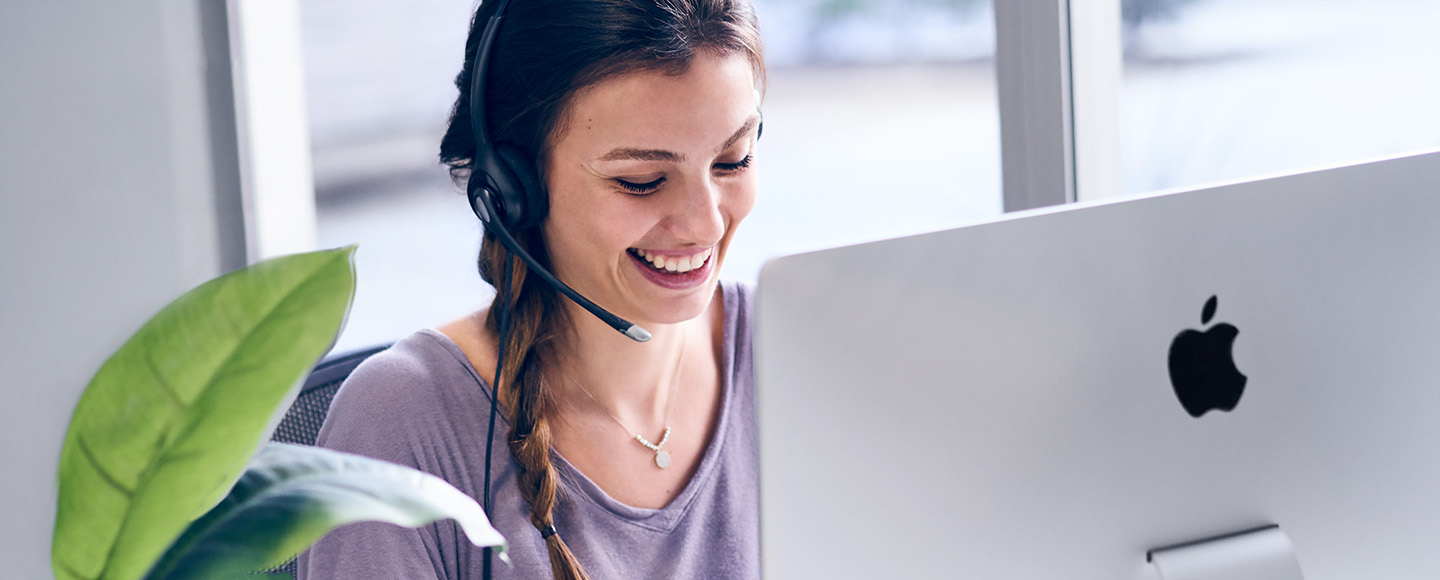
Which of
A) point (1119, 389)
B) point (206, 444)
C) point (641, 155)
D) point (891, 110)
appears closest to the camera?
point (206, 444)

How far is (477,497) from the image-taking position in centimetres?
99

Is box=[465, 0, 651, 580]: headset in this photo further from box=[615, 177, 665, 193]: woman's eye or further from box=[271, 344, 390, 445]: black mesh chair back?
box=[271, 344, 390, 445]: black mesh chair back

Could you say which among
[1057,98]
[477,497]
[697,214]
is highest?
[1057,98]

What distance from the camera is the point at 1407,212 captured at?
62 cm

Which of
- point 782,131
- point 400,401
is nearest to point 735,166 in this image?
point 400,401

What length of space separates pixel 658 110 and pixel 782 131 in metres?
1.37

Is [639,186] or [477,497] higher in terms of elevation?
[639,186]

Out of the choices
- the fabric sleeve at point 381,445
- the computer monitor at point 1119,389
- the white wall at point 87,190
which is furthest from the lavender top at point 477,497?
the white wall at point 87,190

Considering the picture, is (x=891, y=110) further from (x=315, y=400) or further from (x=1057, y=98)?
(x=315, y=400)

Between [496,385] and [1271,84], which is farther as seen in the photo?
[1271,84]

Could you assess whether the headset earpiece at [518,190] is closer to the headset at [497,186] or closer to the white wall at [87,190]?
the headset at [497,186]

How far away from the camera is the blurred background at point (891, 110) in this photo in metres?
1.56

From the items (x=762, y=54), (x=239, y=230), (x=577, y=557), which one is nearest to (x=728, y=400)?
(x=577, y=557)

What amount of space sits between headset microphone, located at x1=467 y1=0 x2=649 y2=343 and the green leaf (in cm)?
53
